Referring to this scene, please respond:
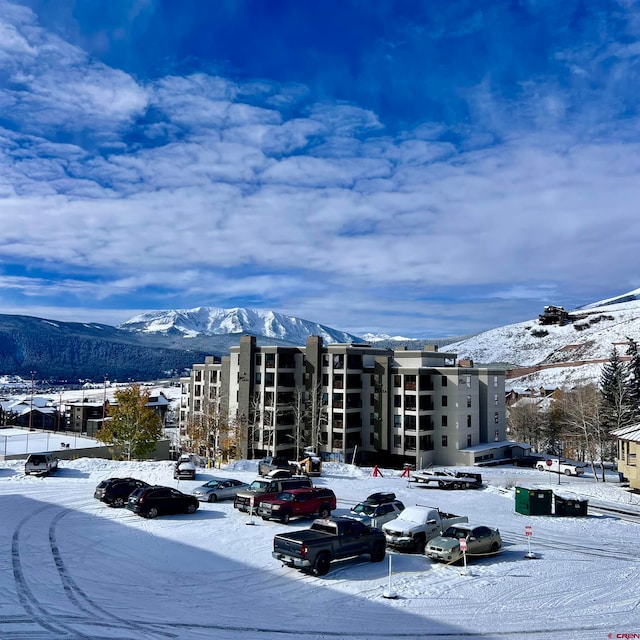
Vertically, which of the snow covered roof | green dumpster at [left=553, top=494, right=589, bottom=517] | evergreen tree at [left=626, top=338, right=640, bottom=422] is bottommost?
green dumpster at [left=553, top=494, right=589, bottom=517]

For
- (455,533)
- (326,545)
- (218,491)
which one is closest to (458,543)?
(455,533)

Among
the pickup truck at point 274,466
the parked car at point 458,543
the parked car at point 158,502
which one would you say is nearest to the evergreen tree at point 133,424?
the pickup truck at point 274,466

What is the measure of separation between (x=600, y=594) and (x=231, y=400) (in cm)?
6892

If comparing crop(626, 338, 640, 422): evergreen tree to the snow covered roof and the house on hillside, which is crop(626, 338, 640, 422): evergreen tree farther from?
the snow covered roof

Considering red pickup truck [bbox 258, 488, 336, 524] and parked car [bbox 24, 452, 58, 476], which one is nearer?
red pickup truck [bbox 258, 488, 336, 524]

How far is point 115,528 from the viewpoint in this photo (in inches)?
1029

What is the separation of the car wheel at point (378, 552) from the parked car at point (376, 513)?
15.6 ft

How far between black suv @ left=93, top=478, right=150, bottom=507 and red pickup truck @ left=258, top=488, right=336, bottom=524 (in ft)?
26.2

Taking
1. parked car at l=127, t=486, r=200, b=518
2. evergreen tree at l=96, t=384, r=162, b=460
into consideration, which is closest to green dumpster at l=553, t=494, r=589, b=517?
parked car at l=127, t=486, r=200, b=518

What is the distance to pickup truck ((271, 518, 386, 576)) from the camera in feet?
64.7

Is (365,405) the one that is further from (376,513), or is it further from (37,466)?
(376,513)

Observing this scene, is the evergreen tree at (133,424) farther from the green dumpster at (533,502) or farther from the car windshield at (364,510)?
the green dumpster at (533,502)

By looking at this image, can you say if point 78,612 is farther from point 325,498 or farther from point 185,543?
point 325,498

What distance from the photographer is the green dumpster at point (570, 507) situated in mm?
33312
